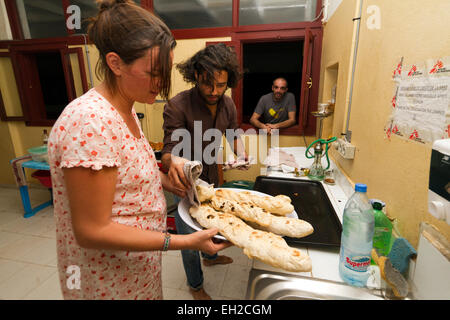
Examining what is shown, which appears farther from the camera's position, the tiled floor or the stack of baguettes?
the tiled floor

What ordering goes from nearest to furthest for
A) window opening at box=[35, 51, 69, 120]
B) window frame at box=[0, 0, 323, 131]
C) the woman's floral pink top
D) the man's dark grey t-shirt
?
the woman's floral pink top < window frame at box=[0, 0, 323, 131] < the man's dark grey t-shirt < window opening at box=[35, 51, 69, 120]

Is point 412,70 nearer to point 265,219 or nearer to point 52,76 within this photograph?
point 265,219

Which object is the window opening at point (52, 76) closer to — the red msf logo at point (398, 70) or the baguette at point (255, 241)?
the baguette at point (255, 241)

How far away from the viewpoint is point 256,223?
1.02 metres

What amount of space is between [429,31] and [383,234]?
71cm

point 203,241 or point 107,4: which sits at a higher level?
point 107,4

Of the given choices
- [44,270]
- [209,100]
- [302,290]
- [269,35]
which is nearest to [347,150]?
[209,100]

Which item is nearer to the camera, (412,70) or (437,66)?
(437,66)

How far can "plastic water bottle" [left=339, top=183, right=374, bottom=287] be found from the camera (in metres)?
0.75

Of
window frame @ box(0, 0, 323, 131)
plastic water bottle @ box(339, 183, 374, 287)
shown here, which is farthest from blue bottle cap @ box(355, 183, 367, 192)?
window frame @ box(0, 0, 323, 131)

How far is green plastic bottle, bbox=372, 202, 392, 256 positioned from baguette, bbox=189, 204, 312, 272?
0.33 m

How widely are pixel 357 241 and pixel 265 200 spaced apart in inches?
16.4

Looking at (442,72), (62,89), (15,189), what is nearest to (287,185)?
(442,72)

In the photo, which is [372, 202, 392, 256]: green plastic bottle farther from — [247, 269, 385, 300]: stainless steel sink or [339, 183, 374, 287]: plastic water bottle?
[247, 269, 385, 300]: stainless steel sink
